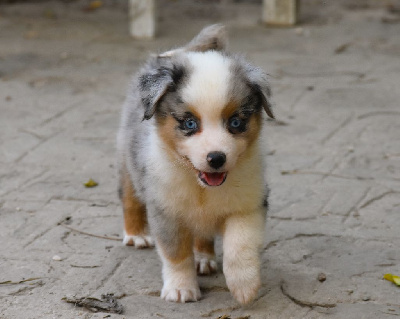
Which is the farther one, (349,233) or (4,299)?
(349,233)

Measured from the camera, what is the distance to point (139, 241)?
14.4ft

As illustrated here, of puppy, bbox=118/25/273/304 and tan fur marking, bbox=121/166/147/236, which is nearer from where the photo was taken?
puppy, bbox=118/25/273/304

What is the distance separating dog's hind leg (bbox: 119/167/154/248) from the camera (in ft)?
14.4

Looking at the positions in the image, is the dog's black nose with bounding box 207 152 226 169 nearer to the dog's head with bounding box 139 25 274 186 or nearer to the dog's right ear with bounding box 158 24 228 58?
the dog's head with bounding box 139 25 274 186

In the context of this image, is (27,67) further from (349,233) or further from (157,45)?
(349,233)

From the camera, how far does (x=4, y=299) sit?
3742 millimetres

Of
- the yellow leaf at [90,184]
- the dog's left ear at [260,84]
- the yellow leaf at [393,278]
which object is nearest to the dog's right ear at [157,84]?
the dog's left ear at [260,84]

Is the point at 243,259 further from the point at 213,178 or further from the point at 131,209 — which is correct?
the point at 131,209

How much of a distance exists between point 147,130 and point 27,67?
454cm

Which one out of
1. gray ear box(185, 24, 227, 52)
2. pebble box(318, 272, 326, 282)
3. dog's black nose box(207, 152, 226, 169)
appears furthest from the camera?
gray ear box(185, 24, 227, 52)

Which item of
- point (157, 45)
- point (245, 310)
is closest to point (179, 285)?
point (245, 310)

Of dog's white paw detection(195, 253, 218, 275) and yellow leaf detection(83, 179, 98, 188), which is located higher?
dog's white paw detection(195, 253, 218, 275)

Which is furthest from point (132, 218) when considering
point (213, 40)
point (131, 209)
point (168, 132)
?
point (213, 40)

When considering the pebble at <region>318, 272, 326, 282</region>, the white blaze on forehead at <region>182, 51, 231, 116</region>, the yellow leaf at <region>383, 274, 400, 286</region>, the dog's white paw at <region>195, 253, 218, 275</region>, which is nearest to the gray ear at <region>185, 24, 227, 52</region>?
the white blaze on forehead at <region>182, 51, 231, 116</region>
